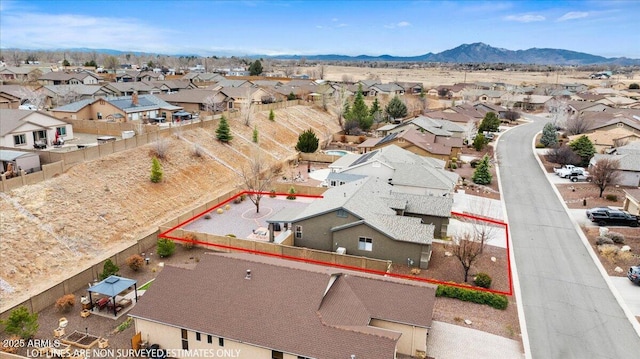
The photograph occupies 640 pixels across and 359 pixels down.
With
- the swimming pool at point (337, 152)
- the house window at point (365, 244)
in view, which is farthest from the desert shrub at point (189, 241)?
the swimming pool at point (337, 152)

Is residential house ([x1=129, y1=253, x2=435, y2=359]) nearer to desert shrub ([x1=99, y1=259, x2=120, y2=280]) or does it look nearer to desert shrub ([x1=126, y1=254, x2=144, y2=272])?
desert shrub ([x1=99, y1=259, x2=120, y2=280])

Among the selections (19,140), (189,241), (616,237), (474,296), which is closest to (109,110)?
(19,140)

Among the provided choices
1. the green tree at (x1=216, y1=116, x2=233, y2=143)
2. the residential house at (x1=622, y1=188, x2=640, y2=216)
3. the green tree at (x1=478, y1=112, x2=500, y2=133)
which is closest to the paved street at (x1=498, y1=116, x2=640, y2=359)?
the residential house at (x1=622, y1=188, x2=640, y2=216)

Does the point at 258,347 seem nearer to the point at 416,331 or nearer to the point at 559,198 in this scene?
the point at 416,331

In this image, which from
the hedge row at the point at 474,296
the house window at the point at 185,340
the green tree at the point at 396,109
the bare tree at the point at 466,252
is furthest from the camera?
the green tree at the point at 396,109

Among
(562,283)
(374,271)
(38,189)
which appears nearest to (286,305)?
(374,271)

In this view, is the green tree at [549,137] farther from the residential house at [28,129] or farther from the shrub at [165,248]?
the residential house at [28,129]
